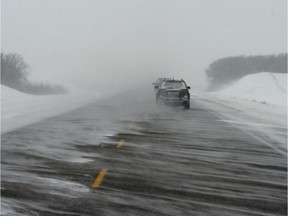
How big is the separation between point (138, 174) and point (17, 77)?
1762 inches

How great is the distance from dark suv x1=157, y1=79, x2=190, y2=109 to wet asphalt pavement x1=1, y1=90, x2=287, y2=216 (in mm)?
12114

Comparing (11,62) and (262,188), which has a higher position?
(11,62)

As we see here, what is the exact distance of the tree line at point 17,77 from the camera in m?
49.0

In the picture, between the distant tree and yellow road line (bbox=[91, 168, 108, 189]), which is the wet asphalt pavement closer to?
yellow road line (bbox=[91, 168, 108, 189])

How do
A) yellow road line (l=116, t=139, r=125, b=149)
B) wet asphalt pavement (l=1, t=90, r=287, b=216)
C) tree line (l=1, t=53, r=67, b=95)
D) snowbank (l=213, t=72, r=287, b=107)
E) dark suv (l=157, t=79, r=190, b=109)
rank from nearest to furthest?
wet asphalt pavement (l=1, t=90, r=287, b=216)
yellow road line (l=116, t=139, r=125, b=149)
dark suv (l=157, t=79, r=190, b=109)
tree line (l=1, t=53, r=67, b=95)
snowbank (l=213, t=72, r=287, b=107)

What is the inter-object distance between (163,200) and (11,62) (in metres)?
48.2

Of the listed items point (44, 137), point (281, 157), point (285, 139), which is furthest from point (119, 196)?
point (285, 139)

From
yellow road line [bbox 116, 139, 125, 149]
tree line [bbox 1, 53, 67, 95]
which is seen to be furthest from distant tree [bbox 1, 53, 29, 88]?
yellow road line [bbox 116, 139, 125, 149]

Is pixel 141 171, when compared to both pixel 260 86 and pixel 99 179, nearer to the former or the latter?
pixel 99 179

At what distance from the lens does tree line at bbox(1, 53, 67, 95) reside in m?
49.0

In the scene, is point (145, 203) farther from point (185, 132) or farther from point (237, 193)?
point (185, 132)

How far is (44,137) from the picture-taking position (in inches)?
565

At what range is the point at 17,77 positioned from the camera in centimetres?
5194

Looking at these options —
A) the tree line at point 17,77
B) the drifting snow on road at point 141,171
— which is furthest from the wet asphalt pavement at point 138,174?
the tree line at point 17,77
